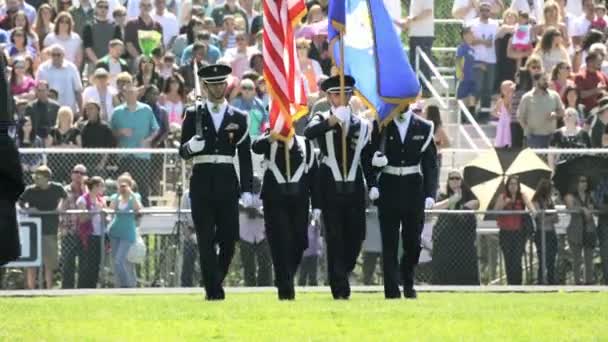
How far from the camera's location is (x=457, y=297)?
1808 cm

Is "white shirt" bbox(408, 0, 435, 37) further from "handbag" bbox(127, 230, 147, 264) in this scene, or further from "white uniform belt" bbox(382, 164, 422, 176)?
"white uniform belt" bbox(382, 164, 422, 176)

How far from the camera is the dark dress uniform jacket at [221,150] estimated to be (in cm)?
1684

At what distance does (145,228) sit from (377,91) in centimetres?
437

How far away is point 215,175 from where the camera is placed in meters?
16.9

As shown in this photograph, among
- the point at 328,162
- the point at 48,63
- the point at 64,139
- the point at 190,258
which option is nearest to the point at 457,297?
the point at 328,162

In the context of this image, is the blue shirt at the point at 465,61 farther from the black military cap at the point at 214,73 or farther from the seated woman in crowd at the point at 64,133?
the black military cap at the point at 214,73

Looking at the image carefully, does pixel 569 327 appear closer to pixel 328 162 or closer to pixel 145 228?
pixel 328 162

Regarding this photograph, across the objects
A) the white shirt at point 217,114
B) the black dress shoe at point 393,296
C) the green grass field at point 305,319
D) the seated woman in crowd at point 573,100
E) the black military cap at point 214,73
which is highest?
the black military cap at point 214,73

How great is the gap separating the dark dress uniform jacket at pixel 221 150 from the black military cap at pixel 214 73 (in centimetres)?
25

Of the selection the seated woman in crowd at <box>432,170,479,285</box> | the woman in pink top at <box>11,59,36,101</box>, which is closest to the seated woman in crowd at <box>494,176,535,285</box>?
the seated woman in crowd at <box>432,170,479,285</box>

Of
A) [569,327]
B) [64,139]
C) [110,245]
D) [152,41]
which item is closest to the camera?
[569,327]

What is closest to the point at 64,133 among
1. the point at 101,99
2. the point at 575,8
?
the point at 101,99

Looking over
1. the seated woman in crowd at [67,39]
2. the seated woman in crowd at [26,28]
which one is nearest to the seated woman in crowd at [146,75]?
the seated woman in crowd at [67,39]

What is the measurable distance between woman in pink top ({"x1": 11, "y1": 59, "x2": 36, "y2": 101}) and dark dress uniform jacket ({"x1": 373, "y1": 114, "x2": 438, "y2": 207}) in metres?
7.63
